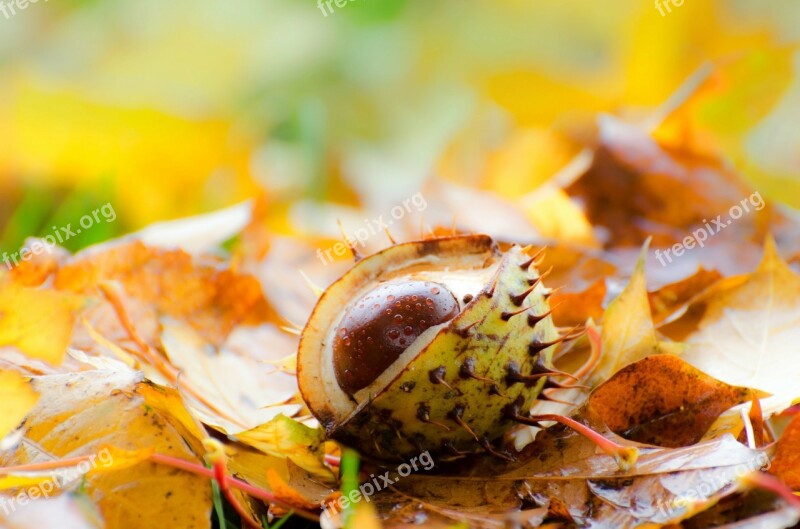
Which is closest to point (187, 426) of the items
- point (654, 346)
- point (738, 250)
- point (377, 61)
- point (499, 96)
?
point (654, 346)

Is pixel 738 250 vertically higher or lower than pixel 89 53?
lower

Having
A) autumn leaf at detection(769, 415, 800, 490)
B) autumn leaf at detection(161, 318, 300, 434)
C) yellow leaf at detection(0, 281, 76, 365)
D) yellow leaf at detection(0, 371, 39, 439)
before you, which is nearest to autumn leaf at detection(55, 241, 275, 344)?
autumn leaf at detection(161, 318, 300, 434)

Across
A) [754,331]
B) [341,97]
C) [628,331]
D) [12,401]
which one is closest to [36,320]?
[12,401]

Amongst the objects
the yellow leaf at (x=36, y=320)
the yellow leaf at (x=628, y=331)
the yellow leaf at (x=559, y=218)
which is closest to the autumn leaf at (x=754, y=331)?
the yellow leaf at (x=628, y=331)

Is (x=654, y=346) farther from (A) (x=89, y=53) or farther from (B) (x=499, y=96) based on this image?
(A) (x=89, y=53)

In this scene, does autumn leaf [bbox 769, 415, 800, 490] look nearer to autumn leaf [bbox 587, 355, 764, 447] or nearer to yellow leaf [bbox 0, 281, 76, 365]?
autumn leaf [bbox 587, 355, 764, 447]

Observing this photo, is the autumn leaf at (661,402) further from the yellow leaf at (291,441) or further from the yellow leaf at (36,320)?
the yellow leaf at (36,320)

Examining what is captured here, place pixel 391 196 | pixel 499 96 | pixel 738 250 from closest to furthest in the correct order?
1. pixel 738 250
2. pixel 391 196
3. pixel 499 96
